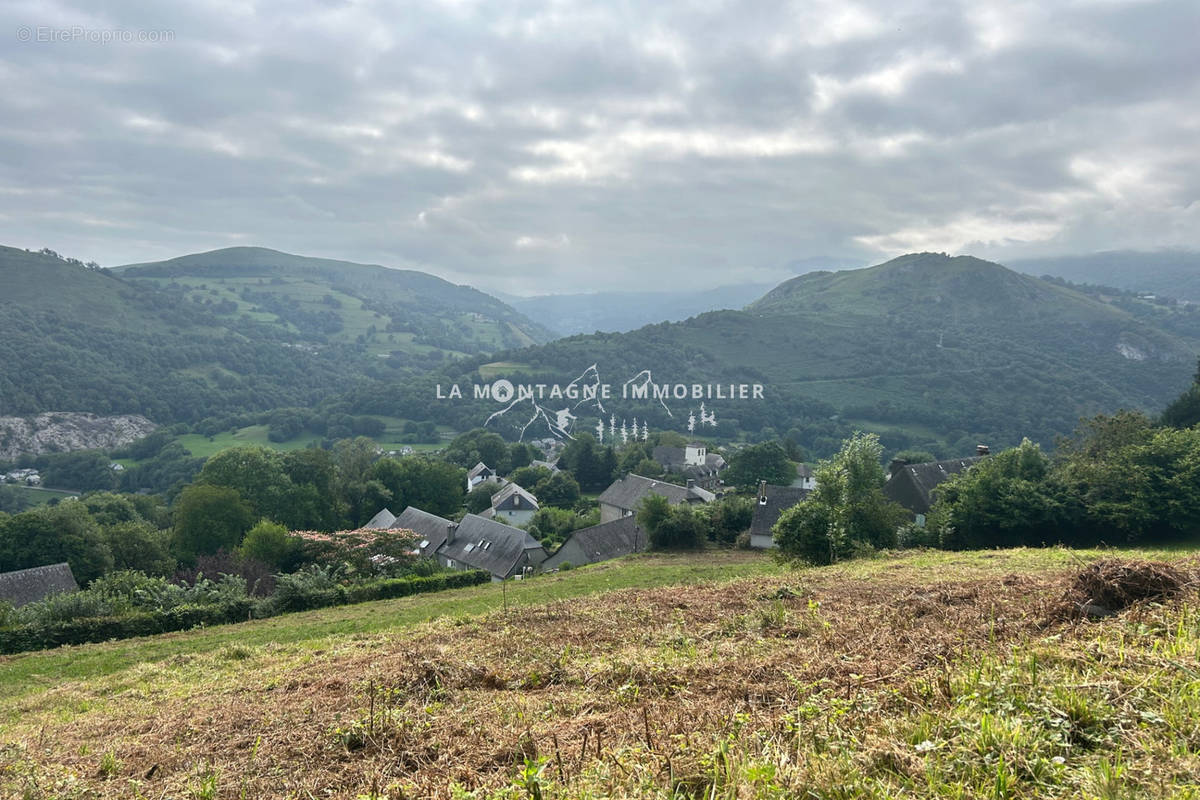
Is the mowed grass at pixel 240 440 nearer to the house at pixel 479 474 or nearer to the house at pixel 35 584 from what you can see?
the house at pixel 479 474

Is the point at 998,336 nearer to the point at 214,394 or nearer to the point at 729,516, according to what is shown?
the point at 729,516

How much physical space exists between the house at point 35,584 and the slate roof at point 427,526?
2055 centimetres

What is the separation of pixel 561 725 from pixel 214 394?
613ft

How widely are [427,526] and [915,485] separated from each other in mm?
39286

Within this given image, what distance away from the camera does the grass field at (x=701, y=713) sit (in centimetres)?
412

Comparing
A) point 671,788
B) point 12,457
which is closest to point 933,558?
point 671,788

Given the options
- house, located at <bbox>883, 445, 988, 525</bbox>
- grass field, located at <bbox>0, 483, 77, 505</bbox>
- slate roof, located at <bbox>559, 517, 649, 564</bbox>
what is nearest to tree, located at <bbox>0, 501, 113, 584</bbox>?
slate roof, located at <bbox>559, 517, 649, 564</bbox>

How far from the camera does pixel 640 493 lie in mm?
64375

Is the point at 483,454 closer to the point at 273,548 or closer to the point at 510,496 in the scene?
the point at 510,496

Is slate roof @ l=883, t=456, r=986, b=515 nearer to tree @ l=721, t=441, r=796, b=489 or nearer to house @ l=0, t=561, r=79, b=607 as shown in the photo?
tree @ l=721, t=441, r=796, b=489

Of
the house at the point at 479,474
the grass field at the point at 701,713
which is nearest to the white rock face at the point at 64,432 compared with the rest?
the house at the point at 479,474

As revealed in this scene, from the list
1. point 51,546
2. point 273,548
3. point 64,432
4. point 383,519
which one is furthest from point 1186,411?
point 64,432

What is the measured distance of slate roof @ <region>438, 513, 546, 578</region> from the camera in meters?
44.2

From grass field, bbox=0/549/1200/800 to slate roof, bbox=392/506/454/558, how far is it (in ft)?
129
